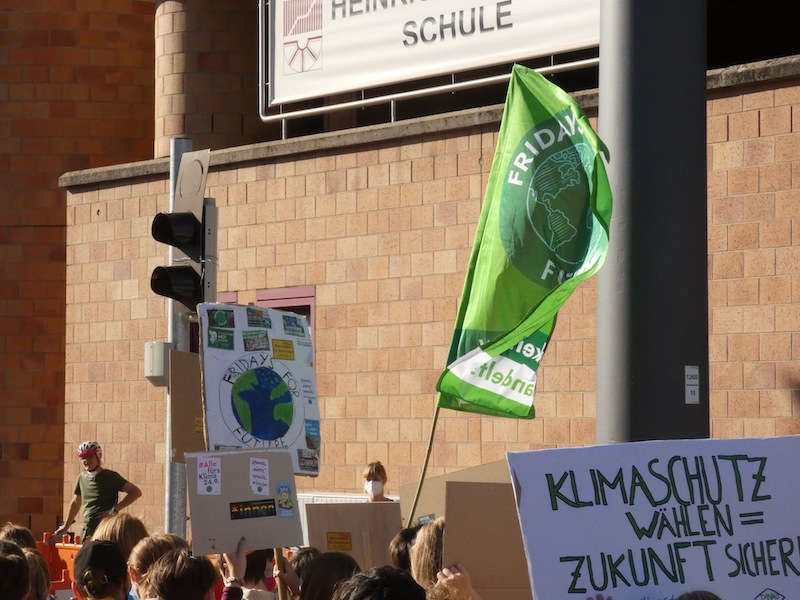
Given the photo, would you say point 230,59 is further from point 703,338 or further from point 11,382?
point 703,338

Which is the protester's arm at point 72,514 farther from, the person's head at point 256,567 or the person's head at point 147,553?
the person's head at point 147,553

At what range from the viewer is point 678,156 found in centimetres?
683

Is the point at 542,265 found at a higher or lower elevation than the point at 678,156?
lower

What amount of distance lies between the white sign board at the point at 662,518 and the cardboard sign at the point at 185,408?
3.85 metres

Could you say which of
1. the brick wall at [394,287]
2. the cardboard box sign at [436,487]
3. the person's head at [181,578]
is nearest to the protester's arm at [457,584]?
the person's head at [181,578]

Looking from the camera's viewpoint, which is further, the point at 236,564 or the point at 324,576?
the point at 236,564

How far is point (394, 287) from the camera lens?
45.2 ft

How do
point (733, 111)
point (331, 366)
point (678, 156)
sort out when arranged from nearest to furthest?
point (678, 156) < point (733, 111) < point (331, 366)

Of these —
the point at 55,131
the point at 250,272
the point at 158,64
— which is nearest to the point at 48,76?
the point at 55,131

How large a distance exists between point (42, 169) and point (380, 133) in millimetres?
6145

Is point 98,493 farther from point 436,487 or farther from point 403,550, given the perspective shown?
point 403,550

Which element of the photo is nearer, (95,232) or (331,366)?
(331,366)

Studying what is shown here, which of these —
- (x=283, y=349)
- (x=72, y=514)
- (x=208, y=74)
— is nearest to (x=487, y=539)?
(x=283, y=349)

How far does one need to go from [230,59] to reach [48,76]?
3168 mm
